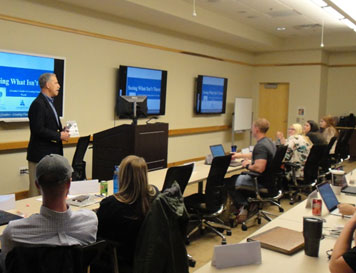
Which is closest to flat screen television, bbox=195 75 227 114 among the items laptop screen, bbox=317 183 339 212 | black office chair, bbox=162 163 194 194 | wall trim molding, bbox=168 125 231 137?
wall trim molding, bbox=168 125 231 137

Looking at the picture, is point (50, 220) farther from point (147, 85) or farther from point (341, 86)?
point (341, 86)

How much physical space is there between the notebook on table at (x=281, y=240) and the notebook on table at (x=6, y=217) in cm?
145

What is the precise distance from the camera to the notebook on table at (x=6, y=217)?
244 centimetres

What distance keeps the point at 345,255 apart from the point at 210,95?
25.5 ft

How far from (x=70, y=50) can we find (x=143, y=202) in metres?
4.25

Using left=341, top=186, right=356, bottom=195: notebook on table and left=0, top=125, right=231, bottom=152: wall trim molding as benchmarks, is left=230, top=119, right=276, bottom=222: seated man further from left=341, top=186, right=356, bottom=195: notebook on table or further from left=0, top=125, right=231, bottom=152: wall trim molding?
left=0, top=125, right=231, bottom=152: wall trim molding

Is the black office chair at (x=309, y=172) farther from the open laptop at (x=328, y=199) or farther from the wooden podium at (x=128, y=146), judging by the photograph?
the open laptop at (x=328, y=199)

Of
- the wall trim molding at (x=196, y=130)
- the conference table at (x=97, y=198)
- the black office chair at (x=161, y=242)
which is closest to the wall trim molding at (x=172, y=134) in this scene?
the wall trim molding at (x=196, y=130)

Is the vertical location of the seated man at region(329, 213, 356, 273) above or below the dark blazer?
below

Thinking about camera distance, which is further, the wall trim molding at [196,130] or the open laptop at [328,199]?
the wall trim molding at [196,130]

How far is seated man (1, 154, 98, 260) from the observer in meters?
1.78

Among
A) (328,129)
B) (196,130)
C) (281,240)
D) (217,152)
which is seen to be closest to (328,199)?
(281,240)

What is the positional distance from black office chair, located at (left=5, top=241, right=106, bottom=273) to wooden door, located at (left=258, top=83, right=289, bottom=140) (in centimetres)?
1006

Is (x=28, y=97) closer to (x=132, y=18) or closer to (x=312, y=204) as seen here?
(x=132, y=18)
